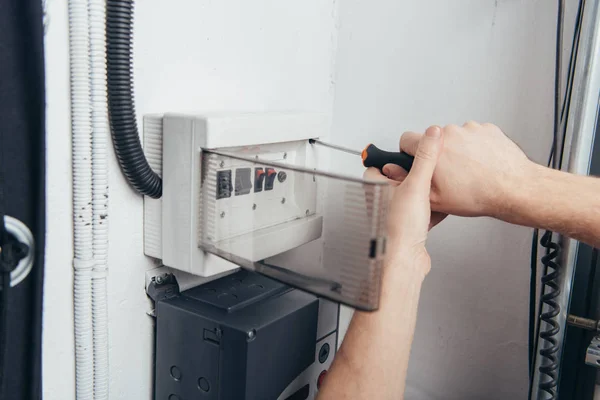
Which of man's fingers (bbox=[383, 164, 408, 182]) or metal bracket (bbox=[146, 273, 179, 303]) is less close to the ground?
man's fingers (bbox=[383, 164, 408, 182])

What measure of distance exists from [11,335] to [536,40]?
1007 millimetres

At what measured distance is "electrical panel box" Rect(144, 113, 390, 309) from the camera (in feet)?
2.35

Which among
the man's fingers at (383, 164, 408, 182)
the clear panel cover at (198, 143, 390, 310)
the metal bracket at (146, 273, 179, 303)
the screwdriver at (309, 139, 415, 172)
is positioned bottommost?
the metal bracket at (146, 273, 179, 303)

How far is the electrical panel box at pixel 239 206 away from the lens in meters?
0.72

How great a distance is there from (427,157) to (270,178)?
241 millimetres

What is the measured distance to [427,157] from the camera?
76 centimetres

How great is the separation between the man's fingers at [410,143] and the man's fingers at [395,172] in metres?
0.03

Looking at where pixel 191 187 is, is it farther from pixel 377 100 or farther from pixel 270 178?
pixel 377 100

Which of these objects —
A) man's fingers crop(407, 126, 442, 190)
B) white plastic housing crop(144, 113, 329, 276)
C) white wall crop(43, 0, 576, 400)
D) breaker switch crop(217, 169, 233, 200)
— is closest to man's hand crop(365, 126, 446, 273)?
man's fingers crop(407, 126, 442, 190)

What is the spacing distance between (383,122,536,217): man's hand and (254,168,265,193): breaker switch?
0.24m

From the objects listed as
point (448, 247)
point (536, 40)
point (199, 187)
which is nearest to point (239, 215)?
point (199, 187)

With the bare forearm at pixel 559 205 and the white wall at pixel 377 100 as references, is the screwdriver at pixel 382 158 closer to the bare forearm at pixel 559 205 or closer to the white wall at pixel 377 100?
the bare forearm at pixel 559 205

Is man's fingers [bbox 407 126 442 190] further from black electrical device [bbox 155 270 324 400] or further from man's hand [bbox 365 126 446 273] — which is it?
black electrical device [bbox 155 270 324 400]

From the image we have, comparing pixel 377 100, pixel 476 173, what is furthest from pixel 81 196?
pixel 377 100
